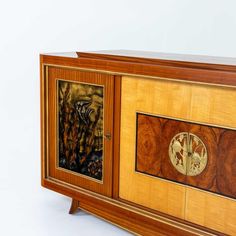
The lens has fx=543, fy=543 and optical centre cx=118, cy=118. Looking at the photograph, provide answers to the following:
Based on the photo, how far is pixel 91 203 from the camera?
300 cm

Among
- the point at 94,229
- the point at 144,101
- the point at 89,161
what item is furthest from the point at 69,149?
the point at 144,101

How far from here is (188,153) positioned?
2.48 m

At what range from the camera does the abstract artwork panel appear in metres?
2.93

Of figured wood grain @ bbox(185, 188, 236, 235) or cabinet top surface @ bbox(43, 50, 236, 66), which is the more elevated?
cabinet top surface @ bbox(43, 50, 236, 66)

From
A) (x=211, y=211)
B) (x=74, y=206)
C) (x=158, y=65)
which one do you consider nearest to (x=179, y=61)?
(x=158, y=65)

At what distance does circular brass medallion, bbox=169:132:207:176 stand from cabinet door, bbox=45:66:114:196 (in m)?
0.45

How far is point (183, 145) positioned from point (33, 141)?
7.67 feet

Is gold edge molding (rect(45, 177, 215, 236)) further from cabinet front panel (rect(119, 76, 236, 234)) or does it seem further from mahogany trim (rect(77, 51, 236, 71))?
mahogany trim (rect(77, 51, 236, 71))

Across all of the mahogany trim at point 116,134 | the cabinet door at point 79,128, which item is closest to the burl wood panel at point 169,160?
the mahogany trim at point 116,134

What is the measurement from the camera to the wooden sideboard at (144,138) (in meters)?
2.37

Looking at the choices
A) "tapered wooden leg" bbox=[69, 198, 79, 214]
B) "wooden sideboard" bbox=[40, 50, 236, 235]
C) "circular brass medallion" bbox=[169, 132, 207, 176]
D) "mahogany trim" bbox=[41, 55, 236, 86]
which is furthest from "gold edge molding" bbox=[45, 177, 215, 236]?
"mahogany trim" bbox=[41, 55, 236, 86]

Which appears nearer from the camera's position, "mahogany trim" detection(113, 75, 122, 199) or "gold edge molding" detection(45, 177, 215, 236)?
"gold edge molding" detection(45, 177, 215, 236)

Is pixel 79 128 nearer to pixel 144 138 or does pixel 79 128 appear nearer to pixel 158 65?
pixel 144 138

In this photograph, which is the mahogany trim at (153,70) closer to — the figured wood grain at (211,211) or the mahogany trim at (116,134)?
the mahogany trim at (116,134)
